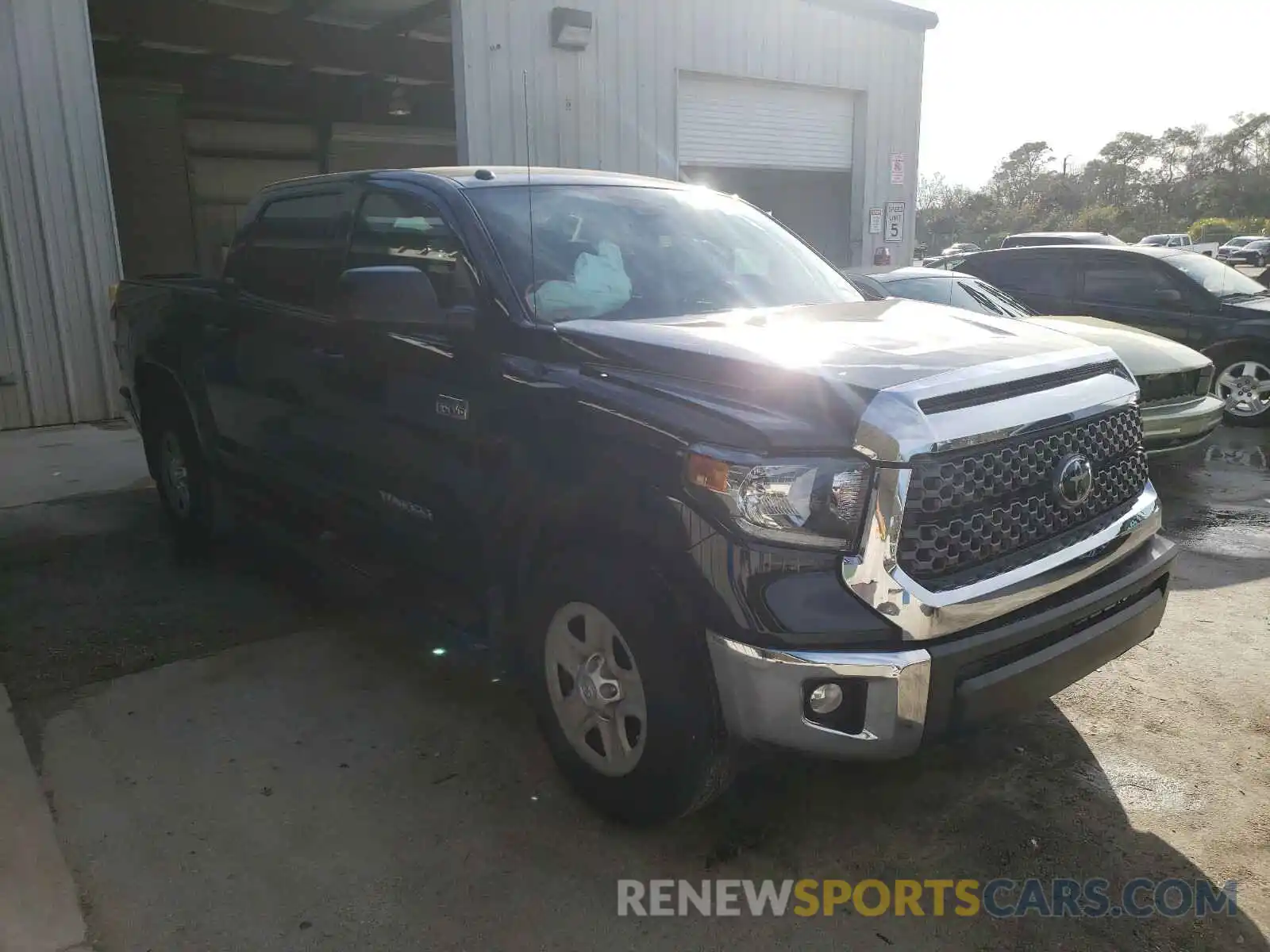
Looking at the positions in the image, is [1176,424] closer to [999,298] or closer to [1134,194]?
[999,298]

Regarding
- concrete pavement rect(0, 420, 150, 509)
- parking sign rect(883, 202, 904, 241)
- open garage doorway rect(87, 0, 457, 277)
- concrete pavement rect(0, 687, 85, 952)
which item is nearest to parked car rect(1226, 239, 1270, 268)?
parking sign rect(883, 202, 904, 241)

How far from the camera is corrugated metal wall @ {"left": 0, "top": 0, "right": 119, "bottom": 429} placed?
8102mm

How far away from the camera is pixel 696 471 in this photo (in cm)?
244

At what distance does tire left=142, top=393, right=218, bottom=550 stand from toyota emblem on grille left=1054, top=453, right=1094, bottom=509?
417 centimetres

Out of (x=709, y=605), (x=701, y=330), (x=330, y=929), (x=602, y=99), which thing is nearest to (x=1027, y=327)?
(x=701, y=330)

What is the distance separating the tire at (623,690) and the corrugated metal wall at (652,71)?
642cm

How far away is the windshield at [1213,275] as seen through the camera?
9.04 metres

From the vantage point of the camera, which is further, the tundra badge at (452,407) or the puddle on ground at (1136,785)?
the tundra badge at (452,407)

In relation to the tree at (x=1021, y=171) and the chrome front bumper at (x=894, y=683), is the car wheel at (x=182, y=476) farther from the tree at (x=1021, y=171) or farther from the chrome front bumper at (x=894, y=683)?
the tree at (x=1021, y=171)

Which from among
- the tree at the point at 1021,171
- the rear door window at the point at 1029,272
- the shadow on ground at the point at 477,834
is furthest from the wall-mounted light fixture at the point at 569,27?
the tree at the point at 1021,171

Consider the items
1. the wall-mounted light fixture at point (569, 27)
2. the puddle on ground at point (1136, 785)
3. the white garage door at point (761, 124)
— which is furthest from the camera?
the white garage door at point (761, 124)

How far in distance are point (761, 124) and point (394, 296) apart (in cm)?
1084

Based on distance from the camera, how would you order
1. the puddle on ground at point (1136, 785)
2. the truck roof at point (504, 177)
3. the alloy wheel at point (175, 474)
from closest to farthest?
the puddle on ground at point (1136, 785), the truck roof at point (504, 177), the alloy wheel at point (175, 474)

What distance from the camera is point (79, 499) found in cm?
642
